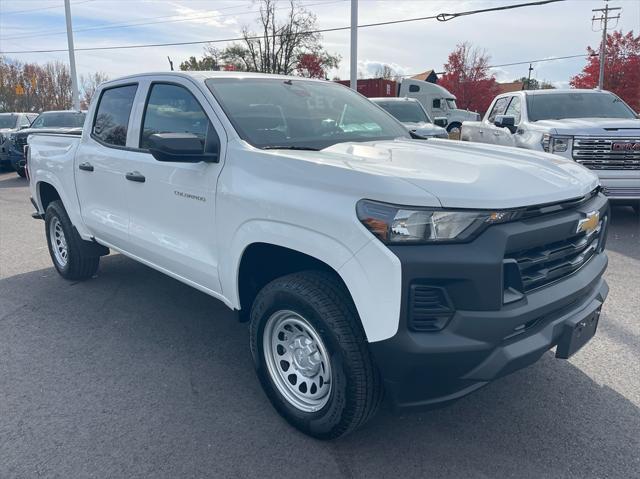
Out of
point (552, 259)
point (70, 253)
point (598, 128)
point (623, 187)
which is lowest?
point (70, 253)

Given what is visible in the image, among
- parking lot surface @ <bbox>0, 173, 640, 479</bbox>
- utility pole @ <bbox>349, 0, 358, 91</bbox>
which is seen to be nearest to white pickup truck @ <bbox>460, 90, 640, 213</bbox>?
parking lot surface @ <bbox>0, 173, 640, 479</bbox>

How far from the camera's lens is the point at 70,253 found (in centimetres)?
545

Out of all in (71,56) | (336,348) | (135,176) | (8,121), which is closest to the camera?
(336,348)

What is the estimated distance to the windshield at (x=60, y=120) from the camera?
14414 mm

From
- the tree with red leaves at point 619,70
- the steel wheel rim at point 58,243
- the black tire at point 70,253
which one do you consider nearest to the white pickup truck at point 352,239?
the black tire at point 70,253

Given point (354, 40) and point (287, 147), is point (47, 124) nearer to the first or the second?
point (354, 40)

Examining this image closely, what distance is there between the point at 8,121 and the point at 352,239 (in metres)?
18.6

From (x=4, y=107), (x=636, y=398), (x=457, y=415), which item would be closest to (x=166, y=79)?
(x=457, y=415)

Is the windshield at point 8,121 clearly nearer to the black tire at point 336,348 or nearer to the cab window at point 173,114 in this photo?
the cab window at point 173,114

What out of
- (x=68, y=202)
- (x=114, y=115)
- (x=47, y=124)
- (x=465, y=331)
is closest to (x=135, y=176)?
(x=114, y=115)

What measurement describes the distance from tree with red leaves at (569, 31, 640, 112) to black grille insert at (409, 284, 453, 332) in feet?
128

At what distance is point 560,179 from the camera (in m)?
2.81

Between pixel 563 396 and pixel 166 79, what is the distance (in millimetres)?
3348

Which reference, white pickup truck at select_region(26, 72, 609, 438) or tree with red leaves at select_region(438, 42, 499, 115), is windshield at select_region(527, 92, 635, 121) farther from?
tree with red leaves at select_region(438, 42, 499, 115)
